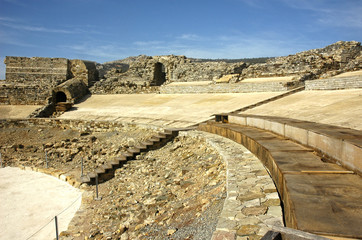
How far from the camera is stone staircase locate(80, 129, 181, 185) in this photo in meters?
8.27

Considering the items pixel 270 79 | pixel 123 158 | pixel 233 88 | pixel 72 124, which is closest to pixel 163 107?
pixel 233 88

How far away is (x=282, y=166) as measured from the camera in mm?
3555

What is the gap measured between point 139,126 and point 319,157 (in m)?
8.81

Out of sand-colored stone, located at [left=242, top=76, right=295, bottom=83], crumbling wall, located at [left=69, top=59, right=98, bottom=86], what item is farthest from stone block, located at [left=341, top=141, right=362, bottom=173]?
crumbling wall, located at [left=69, top=59, right=98, bottom=86]

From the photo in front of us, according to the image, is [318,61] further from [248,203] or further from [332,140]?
[248,203]

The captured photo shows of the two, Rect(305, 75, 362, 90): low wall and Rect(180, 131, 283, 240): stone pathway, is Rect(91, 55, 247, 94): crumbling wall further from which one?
Rect(180, 131, 283, 240): stone pathway

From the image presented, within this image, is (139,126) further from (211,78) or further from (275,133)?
(211,78)

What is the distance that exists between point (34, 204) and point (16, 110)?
13.6 m

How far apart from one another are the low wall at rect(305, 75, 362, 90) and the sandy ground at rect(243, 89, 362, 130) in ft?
1.13

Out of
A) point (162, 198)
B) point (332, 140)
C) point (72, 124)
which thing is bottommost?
point (162, 198)

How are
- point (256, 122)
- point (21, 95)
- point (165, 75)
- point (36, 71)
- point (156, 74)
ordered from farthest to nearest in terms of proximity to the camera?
point (165, 75) < point (36, 71) < point (156, 74) < point (21, 95) < point (256, 122)

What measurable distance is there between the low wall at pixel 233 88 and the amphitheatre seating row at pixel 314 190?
28.8ft

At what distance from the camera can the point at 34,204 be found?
6.87 meters

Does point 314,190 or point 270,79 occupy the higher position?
point 270,79
